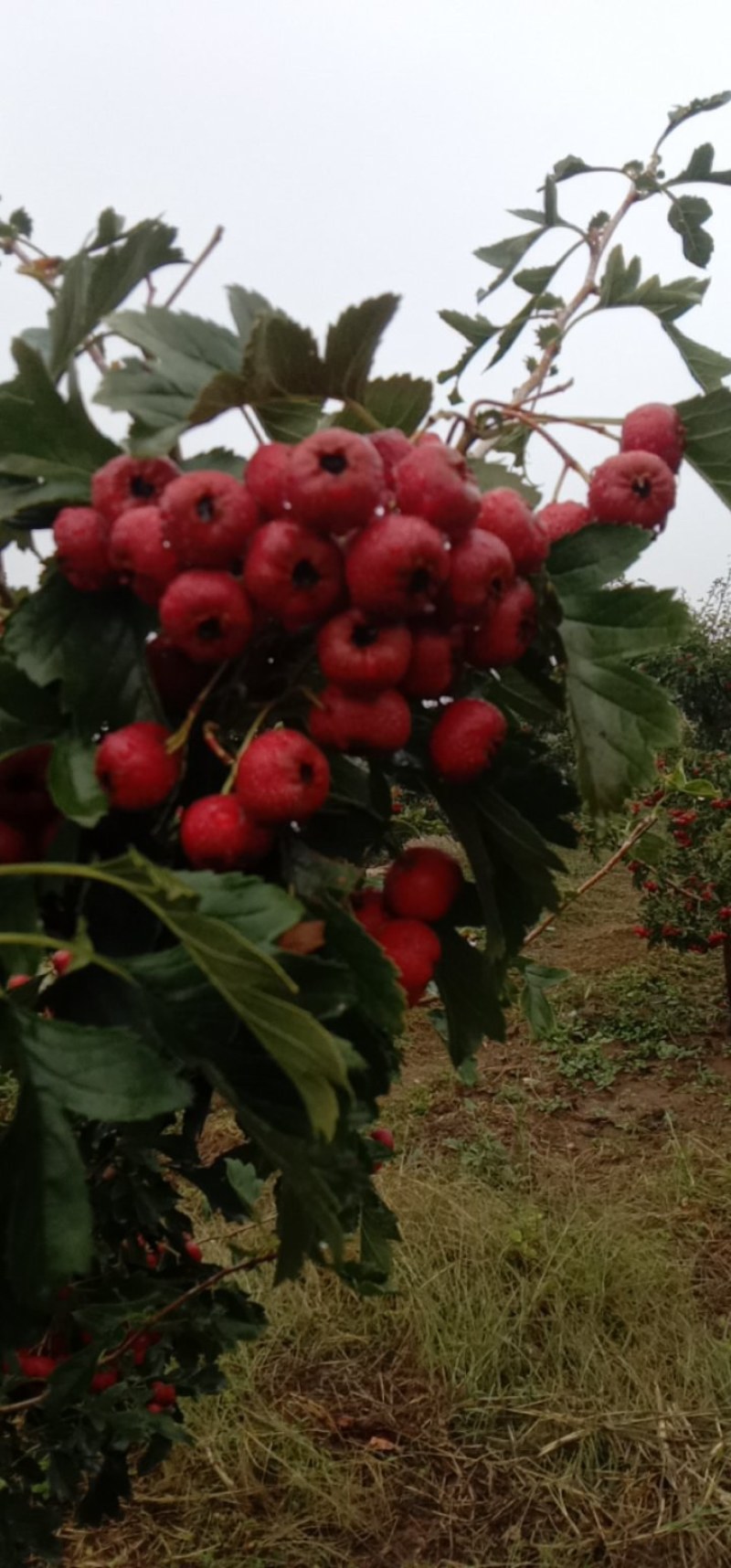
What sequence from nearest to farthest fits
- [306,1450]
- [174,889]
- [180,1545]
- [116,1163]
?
1. [174,889]
2. [116,1163]
3. [180,1545]
4. [306,1450]

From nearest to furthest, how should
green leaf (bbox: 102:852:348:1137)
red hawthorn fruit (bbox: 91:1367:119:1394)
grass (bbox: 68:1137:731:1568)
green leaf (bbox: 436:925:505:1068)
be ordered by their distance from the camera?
green leaf (bbox: 102:852:348:1137) < green leaf (bbox: 436:925:505:1068) < red hawthorn fruit (bbox: 91:1367:119:1394) < grass (bbox: 68:1137:731:1568)

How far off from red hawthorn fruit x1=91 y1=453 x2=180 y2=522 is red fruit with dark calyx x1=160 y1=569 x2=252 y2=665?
0.05 m

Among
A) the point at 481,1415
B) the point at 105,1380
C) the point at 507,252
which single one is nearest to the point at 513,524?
the point at 507,252

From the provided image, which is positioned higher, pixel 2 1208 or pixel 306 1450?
pixel 2 1208

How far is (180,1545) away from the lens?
183 centimetres

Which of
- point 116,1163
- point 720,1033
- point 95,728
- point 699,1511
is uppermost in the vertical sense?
point 95,728

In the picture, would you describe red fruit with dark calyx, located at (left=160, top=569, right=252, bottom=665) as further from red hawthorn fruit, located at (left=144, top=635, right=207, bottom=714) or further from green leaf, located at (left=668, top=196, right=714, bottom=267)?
green leaf, located at (left=668, top=196, right=714, bottom=267)

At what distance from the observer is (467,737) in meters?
0.50

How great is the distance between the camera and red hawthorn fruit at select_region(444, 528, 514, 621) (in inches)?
17.9

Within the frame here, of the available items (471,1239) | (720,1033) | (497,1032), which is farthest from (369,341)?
(720,1033)

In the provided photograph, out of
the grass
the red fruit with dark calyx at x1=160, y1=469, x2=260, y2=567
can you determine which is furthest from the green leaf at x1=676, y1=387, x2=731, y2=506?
the grass

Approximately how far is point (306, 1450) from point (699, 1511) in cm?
66

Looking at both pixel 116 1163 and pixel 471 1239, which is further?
pixel 471 1239

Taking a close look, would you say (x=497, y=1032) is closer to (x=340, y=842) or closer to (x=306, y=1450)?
(x=340, y=842)
